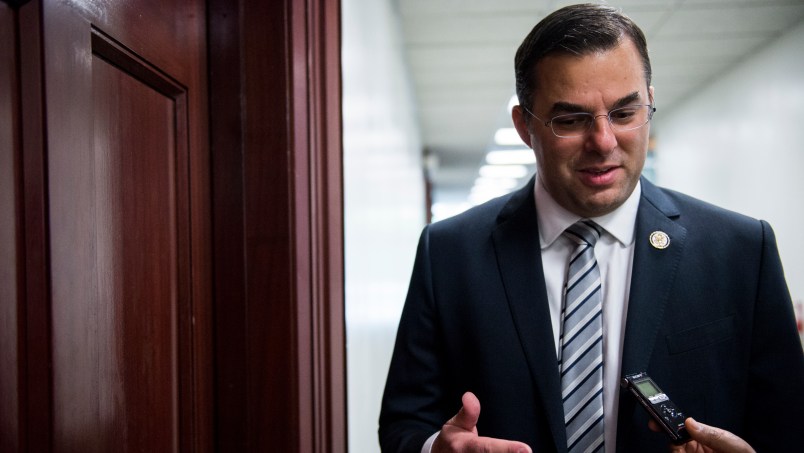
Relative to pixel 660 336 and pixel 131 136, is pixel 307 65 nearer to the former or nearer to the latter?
pixel 131 136

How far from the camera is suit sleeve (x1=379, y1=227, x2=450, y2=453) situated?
1.14m

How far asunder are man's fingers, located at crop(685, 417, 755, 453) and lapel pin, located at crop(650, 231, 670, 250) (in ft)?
1.04

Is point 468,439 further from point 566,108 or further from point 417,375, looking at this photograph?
point 566,108

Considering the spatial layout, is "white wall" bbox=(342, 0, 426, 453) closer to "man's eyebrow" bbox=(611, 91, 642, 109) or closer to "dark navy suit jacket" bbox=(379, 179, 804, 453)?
"dark navy suit jacket" bbox=(379, 179, 804, 453)

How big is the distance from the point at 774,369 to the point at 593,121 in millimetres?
516

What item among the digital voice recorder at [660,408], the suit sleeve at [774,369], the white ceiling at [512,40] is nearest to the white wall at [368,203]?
the white ceiling at [512,40]

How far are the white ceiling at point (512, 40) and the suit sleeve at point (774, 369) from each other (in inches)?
88.3

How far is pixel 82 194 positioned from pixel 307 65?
54 cm

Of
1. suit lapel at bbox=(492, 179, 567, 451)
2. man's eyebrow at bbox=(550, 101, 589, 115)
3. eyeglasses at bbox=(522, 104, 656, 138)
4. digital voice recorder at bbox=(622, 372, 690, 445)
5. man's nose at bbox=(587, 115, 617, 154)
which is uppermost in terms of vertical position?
man's eyebrow at bbox=(550, 101, 589, 115)

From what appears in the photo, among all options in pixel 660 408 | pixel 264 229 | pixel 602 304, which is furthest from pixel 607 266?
pixel 264 229

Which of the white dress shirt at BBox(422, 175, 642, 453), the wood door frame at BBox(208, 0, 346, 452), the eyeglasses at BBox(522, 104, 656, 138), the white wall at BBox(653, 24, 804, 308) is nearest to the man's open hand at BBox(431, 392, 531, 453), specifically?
the white dress shirt at BBox(422, 175, 642, 453)

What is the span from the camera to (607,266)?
3.64 feet

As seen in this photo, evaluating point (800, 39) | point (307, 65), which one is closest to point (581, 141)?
point (307, 65)

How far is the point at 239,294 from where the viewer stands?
1.02m
